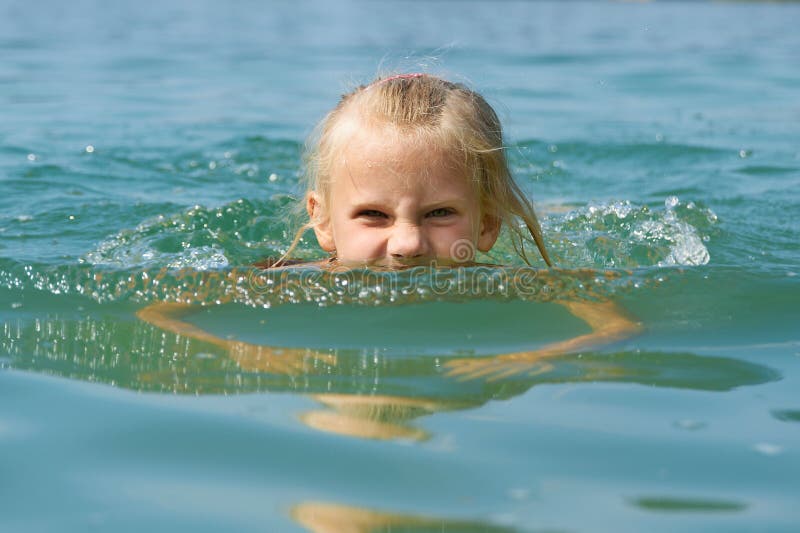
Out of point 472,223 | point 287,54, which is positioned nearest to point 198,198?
point 472,223

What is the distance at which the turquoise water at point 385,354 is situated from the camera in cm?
240

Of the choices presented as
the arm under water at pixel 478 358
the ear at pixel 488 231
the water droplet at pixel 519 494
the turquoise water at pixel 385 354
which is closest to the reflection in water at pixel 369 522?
the turquoise water at pixel 385 354

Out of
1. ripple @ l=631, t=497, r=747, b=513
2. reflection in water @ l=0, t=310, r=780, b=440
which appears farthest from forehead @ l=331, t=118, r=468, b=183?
ripple @ l=631, t=497, r=747, b=513

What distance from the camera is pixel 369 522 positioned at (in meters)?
2.26

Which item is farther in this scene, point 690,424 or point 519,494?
point 690,424

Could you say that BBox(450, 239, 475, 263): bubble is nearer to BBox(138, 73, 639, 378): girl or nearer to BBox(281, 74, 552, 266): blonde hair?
BBox(138, 73, 639, 378): girl

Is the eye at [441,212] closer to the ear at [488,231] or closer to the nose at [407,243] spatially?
the nose at [407,243]

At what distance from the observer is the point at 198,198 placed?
647 centimetres

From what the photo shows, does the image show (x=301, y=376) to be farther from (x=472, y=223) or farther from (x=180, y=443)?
(x=472, y=223)

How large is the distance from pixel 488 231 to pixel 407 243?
620 millimetres

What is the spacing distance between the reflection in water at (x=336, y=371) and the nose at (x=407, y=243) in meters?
0.63

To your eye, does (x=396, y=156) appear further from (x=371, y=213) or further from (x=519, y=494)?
(x=519, y=494)

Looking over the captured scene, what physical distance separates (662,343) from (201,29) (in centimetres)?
1460

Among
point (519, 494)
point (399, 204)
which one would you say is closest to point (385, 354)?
point (399, 204)
